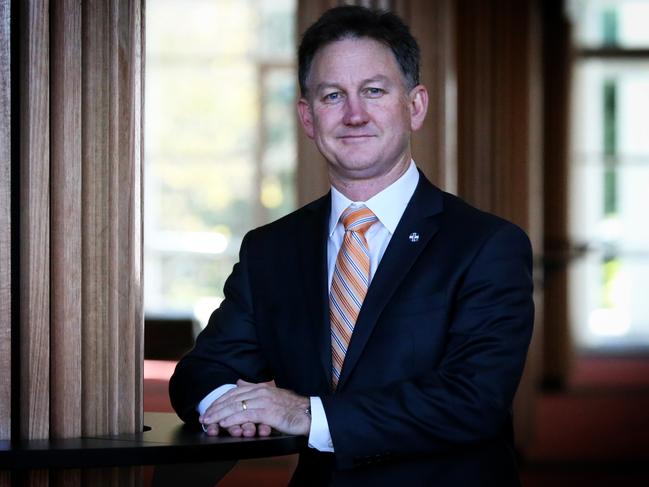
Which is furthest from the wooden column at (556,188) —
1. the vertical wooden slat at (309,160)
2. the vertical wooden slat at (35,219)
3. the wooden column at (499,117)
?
the vertical wooden slat at (35,219)

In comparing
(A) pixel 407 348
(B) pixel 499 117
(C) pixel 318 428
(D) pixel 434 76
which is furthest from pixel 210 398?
(B) pixel 499 117

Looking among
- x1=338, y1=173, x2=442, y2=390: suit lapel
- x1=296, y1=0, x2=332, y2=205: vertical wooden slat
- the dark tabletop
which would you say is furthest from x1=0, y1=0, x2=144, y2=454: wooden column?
x1=296, y1=0, x2=332, y2=205: vertical wooden slat

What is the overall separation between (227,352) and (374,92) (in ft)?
2.33

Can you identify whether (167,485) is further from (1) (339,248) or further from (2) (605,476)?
(2) (605,476)

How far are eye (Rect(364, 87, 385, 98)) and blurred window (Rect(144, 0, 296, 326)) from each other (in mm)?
10715

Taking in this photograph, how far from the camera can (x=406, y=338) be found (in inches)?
102

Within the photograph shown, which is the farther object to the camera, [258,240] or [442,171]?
[442,171]

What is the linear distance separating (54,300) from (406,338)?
2.51 ft

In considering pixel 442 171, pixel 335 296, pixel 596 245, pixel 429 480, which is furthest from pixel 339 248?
pixel 596 245

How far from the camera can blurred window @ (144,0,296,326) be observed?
44.3 ft

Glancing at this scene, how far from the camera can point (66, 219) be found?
7.92 ft

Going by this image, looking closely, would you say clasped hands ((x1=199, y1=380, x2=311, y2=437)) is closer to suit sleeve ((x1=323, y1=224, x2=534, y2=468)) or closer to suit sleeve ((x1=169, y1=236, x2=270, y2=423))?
suit sleeve ((x1=323, y1=224, x2=534, y2=468))

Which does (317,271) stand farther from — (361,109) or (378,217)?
(361,109)

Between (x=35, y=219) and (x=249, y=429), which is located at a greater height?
(x=35, y=219)
